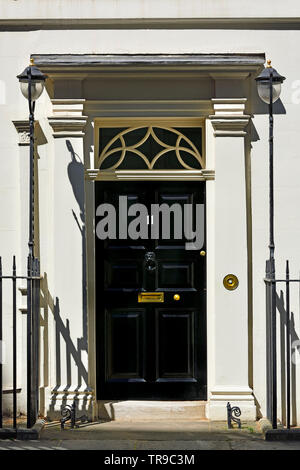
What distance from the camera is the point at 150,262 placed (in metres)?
8.40

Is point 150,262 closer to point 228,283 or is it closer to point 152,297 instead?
point 152,297

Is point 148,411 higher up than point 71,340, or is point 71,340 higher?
point 71,340

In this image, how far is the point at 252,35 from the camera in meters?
8.23

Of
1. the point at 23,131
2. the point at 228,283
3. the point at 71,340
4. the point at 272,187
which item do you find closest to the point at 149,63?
the point at 23,131

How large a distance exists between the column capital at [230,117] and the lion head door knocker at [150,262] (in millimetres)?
1382

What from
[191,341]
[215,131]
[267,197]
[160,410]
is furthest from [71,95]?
[160,410]

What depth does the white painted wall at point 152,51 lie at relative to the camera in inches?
323

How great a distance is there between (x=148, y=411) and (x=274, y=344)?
5.14ft

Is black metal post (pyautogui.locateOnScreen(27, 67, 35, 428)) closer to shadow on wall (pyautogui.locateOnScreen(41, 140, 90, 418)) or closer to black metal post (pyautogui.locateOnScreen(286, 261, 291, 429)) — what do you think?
shadow on wall (pyautogui.locateOnScreen(41, 140, 90, 418))

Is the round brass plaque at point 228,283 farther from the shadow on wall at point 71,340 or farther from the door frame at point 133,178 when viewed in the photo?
the shadow on wall at point 71,340

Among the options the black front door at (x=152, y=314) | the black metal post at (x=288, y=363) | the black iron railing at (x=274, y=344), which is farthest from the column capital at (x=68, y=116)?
the black metal post at (x=288, y=363)

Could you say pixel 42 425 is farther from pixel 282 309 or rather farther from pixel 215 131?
pixel 215 131

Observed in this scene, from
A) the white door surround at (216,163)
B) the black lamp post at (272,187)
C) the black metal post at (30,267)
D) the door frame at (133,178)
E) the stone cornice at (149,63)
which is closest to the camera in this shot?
the black metal post at (30,267)

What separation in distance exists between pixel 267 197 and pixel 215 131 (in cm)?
83
